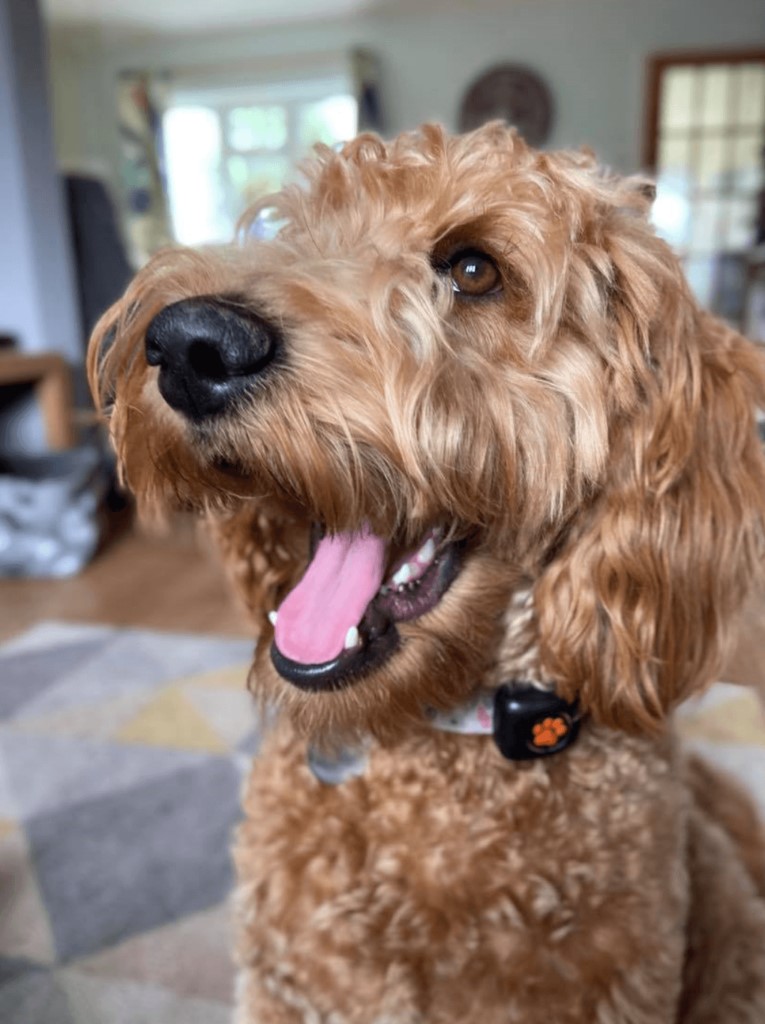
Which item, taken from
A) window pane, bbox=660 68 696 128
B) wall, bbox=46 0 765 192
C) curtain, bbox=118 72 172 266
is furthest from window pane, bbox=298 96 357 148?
window pane, bbox=660 68 696 128

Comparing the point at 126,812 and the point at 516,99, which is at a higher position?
the point at 516,99

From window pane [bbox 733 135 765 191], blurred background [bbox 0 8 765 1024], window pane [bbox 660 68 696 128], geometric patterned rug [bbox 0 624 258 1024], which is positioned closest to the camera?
geometric patterned rug [bbox 0 624 258 1024]

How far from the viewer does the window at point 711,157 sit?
21.1 ft

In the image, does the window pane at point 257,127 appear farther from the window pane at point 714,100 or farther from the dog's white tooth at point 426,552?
the dog's white tooth at point 426,552

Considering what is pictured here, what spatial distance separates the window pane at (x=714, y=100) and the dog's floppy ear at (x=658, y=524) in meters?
7.10

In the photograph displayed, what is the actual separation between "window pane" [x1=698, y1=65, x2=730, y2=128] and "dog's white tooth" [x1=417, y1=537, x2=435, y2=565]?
7.26 meters

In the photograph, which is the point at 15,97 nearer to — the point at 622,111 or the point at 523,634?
the point at 523,634

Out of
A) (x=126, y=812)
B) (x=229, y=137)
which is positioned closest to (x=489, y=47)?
(x=229, y=137)

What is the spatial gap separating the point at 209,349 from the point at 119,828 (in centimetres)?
110

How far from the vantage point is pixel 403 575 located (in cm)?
75

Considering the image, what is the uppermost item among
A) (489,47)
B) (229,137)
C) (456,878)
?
(489,47)

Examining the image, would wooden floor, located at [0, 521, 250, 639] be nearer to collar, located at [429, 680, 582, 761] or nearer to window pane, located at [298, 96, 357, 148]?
collar, located at [429, 680, 582, 761]

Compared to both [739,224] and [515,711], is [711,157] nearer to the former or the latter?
[739,224]

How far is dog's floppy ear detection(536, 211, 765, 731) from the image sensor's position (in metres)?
0.70
